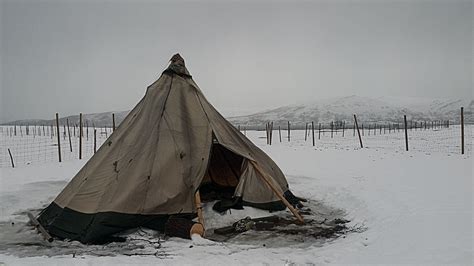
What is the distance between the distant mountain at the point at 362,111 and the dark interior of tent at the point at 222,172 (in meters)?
104

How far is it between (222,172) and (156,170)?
12.5 feet

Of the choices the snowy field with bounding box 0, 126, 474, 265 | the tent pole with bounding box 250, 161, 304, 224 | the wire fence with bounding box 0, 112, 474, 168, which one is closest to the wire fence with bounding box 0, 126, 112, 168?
the wire fence with bounding box 0, 112, 474, 168

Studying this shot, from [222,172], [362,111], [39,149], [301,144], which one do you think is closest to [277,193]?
[222,172]

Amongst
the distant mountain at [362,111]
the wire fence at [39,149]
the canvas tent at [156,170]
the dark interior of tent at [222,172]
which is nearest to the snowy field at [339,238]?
the canvas tent at [156,170]

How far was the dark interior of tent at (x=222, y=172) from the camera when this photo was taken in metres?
9.74

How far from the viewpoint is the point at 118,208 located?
19.5 ft

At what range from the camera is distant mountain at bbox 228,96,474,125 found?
382 feet

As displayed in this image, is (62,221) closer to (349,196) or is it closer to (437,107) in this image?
(349,196)

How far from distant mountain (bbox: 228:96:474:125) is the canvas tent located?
348ft

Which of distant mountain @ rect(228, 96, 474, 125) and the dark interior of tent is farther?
distant mountain @ rect(228, 96, 474, 125)

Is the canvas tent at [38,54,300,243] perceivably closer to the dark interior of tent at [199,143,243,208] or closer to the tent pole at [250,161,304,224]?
the tent pole at [250,161,304,224]

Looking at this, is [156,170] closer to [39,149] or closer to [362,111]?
[39,149]

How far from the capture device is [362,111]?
131 m

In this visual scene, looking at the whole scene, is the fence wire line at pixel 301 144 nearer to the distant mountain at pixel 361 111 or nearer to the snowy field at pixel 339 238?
the snowy field at pixel 339 238
